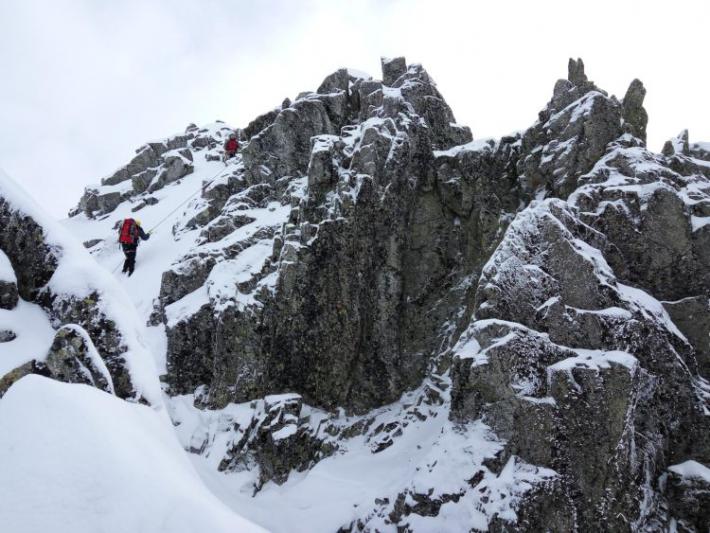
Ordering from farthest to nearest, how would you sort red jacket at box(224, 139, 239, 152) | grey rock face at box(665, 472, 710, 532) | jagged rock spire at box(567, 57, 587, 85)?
red jacket at box(224, 139, 239, 152)
jagged rock spire at box(567, 57, 587, 85)
grey rock face at box(665, 472, 710, 532)

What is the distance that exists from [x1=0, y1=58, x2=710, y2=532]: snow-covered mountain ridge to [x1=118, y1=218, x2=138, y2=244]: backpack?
2761 mm

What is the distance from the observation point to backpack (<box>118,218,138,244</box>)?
29.3m

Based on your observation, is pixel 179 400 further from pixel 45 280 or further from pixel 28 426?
pixel 28 426

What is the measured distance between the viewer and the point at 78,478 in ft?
18.0

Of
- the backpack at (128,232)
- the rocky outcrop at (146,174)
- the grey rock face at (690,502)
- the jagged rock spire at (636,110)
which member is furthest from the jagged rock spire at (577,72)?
the rocky outcrop at (146,174)

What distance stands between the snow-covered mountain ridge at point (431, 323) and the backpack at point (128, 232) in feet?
9.06

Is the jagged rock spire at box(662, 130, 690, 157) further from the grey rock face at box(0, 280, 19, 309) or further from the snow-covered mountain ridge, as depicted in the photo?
the grey rock face at box(0, 280, 19, 309)

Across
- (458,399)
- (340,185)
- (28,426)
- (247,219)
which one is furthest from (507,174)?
(28,426)

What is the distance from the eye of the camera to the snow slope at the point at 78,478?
5.21 m

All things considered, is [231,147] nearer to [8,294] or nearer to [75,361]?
[8,294]

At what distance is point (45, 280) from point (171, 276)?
16.0 metres

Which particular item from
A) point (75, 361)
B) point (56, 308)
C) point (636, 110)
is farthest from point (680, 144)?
point (56, 308)

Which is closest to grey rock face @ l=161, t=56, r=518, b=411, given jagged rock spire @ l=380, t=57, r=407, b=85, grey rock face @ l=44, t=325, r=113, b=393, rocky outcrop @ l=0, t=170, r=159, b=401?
jagged rock spire @ l=380, t=57, r=407, b=85

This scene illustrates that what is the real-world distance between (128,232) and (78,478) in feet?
90.1
